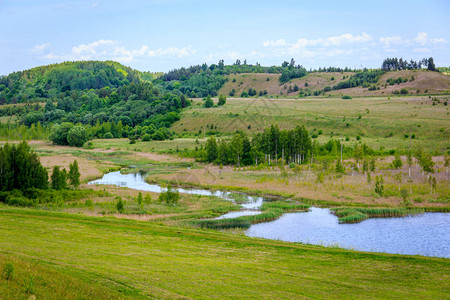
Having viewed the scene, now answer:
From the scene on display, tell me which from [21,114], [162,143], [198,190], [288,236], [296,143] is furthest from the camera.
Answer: [21,114]

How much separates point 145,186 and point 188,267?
129 feet

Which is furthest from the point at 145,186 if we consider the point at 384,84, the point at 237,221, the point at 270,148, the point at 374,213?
the point at 384,84

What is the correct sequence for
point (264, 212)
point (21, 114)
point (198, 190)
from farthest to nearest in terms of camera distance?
point (21, 114), point (198, 190), point (264, 212)

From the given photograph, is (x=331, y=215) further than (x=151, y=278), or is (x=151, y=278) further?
(x=331, y=215)

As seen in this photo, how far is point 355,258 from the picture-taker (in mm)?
21656

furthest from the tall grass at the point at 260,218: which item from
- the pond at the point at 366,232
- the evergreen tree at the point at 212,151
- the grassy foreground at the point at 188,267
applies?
the evergreen tree at the point at 212,151

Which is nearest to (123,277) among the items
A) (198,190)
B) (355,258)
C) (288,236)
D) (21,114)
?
(355,258)

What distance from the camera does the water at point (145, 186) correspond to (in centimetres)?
4639

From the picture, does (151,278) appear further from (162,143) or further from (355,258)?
(162,143)

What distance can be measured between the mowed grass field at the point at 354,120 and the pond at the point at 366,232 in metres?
36.7

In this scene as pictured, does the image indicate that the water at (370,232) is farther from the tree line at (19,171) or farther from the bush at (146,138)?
the bush at (146,138)

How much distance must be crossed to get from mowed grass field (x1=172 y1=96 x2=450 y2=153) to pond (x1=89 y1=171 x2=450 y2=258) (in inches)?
1445

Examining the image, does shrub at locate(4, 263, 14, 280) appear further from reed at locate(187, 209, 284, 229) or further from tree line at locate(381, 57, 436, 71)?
tree line at locate(381, 57, 436, 71)

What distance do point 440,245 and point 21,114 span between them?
171 metres
